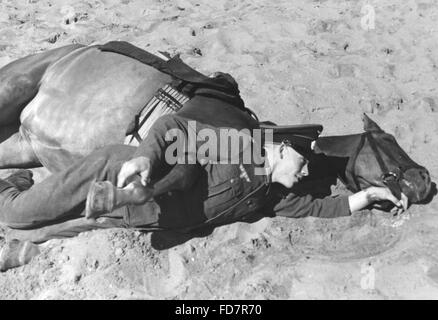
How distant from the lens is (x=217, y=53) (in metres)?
4.70

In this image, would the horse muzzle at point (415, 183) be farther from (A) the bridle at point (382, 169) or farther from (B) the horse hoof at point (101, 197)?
(B) the horse hoof at point (101, 197)

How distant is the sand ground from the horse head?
0.63 ft

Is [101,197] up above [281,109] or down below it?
above

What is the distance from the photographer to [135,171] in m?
2.67

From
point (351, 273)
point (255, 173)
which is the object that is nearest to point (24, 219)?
point (255, 173)

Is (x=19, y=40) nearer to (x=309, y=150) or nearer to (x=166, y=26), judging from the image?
(x=166, y=26)

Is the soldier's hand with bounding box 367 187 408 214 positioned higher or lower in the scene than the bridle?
lower

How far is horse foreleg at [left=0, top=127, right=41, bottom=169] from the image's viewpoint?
3615mm

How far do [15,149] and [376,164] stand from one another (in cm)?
220

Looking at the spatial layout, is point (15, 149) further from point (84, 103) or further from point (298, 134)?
point (298, 134)

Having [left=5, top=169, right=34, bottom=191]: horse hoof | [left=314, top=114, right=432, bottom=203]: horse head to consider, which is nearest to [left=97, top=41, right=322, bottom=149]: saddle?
[left=314, top=114, right=432, bottom=203]: horse head

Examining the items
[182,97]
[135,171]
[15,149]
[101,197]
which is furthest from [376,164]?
[15,149]

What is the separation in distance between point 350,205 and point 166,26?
2589mm

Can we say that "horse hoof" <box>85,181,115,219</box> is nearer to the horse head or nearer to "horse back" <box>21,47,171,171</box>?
"horse back" <box>21,47,171,171</box>
